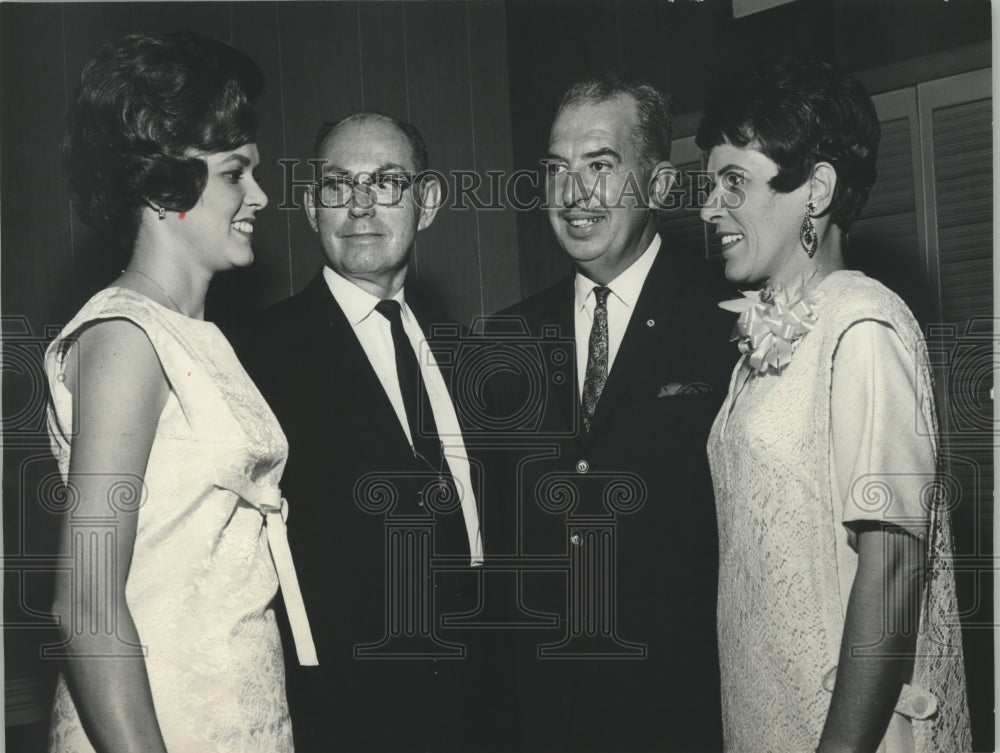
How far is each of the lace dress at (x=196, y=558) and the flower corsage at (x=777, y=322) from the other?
90cm

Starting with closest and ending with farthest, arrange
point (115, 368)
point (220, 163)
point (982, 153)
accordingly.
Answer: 1. point (115, 368)
2. point (220, 163)
3. point (982, 153)

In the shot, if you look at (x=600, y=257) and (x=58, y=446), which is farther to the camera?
(x=600, y=257)

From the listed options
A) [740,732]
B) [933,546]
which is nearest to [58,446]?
[740,732]

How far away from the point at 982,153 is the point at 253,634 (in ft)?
5.55

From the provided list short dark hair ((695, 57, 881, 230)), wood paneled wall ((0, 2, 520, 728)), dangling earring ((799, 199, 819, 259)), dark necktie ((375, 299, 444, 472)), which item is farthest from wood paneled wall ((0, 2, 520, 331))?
dangling earring ((799, 199, 819, 259))

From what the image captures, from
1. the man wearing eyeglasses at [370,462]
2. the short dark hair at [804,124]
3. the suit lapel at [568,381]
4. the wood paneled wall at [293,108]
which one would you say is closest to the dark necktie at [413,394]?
the man wearing eyeglasses at [370,462]

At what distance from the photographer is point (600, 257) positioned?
2309mm

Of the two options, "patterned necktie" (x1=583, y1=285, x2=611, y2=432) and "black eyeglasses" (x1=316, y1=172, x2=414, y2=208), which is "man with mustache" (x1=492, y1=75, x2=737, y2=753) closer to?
"patterned necktie" (x1=583, y1=285, x2=611, y2=432)

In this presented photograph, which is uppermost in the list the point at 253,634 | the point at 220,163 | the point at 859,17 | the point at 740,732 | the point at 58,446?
the point at 859,17

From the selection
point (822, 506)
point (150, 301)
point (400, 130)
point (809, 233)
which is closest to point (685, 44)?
point (809, 233)

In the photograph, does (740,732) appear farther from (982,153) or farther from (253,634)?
(982,153)

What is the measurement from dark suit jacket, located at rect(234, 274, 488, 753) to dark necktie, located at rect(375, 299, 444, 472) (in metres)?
0.03

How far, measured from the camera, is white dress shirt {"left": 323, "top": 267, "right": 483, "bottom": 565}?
2.27 m

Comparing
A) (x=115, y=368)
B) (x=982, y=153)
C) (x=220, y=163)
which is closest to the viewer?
(x=115, y=368)
